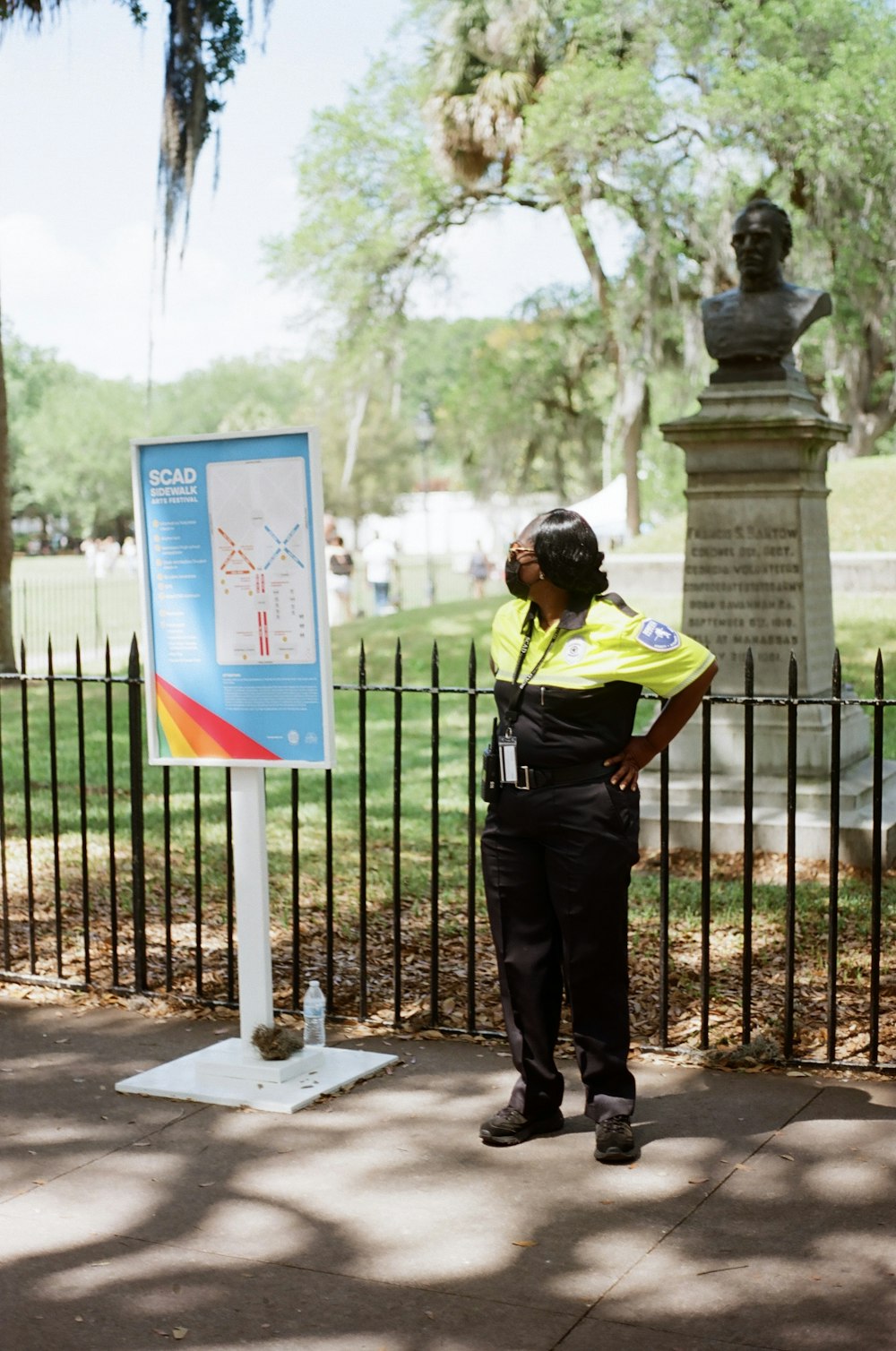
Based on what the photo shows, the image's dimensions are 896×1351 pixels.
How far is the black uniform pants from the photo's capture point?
171 inches

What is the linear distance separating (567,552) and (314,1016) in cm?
208

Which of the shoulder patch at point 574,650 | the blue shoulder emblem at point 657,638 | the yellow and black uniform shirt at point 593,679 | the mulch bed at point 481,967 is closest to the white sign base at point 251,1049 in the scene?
the mulch bed at point 481,967

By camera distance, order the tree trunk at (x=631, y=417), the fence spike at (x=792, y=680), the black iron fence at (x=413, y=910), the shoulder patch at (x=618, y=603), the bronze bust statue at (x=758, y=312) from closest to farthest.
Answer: the shoulder patch at (x=618, y=603)
the fence spike at (x=792, y=680)
the black iron fence at (x=413, y=910)
the bronze bust statue at (x=758, y=312)
the tree trunk at (x=631, y=417)

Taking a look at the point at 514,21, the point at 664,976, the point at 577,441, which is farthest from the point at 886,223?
the point at 664,976

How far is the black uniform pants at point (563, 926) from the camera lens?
14.3ft

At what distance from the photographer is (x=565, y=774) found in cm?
436

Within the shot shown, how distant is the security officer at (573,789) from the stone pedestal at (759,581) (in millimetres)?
4530

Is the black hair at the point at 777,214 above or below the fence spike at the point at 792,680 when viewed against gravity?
above

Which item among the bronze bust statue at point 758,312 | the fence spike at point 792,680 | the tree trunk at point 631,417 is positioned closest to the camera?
the fence spike at point 792,680

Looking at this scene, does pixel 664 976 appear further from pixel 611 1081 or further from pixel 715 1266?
pixel 715 1266

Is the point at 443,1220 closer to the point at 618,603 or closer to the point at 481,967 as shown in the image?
the point at 618,603

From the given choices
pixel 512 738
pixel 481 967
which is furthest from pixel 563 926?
pixel 481 967

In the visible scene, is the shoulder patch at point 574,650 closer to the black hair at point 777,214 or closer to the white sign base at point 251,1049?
the white sign base at point 251,1049

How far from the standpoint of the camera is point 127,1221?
411 cm
